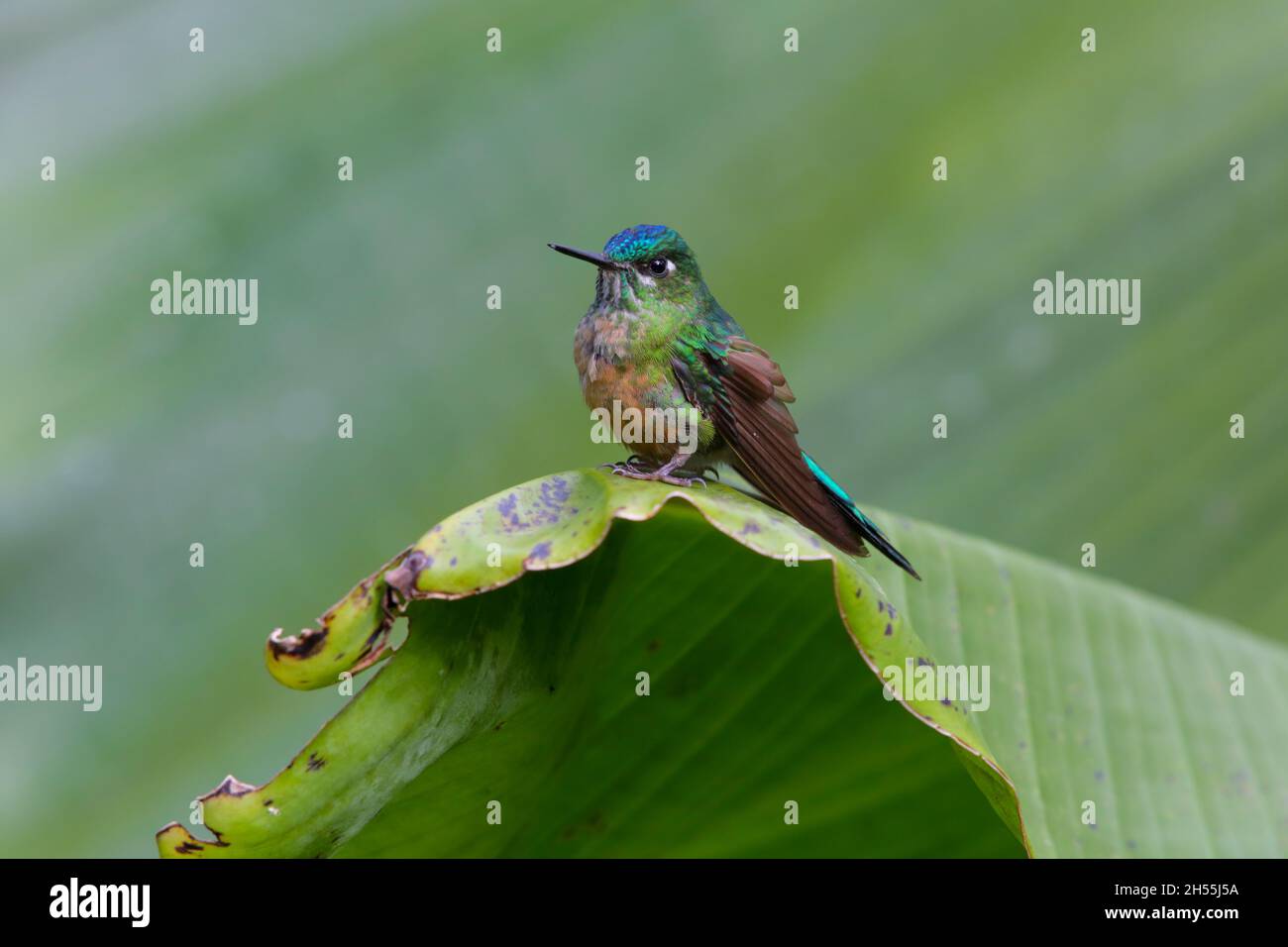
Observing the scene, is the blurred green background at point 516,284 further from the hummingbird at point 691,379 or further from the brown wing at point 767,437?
the brown wing at point 767,437

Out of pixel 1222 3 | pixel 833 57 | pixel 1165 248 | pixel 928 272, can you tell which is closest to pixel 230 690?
pixel 928 272

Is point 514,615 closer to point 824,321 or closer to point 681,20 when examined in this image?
point 824,321

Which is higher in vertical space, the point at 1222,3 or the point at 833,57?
the point at 1222,3

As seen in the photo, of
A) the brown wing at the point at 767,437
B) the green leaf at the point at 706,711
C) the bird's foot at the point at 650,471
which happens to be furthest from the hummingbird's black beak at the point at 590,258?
the green leaf at the point at 706,711

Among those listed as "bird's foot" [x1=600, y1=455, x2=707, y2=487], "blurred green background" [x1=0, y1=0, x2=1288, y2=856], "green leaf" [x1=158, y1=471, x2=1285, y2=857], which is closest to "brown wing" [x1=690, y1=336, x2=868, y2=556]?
"bird's foot" [x1=600, y1=455, x2=707, y2=487]

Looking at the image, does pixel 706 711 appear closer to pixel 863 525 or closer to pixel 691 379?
pixel 863 525
